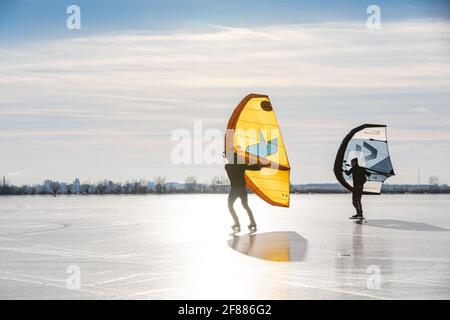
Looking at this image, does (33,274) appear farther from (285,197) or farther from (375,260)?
(285,197)

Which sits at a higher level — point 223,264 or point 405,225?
point 223,264

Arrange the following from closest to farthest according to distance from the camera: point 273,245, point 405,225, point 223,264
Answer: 1. point 223,264
2. point 273,245
3. point 405,225

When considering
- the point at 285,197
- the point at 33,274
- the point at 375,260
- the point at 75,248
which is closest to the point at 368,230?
the point at 285,197

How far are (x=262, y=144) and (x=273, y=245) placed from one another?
8.86 metres

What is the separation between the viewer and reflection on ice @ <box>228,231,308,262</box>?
13562 millimetres

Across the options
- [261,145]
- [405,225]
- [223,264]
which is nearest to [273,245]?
[223,264]

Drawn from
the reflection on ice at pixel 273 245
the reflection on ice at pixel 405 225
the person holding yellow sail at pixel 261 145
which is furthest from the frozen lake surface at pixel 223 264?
the person holding yellow sail at pixel 261 145

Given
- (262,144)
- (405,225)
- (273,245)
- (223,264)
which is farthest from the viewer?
(262,144)

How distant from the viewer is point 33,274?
1118cm

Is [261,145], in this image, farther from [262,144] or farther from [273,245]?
[273,245]

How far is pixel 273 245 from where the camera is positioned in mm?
15594

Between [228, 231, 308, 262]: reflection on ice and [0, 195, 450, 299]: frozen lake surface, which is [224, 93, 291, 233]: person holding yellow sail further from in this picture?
[228, 231, 308, 262]: reflection on ice

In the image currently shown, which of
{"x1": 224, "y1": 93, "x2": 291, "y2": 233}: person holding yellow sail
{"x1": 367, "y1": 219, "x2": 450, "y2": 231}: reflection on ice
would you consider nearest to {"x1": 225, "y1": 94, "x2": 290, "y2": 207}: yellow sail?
{"x1": 224, "y1": 93, "x2": 291, "y2": 233}: person holding yellow sail
